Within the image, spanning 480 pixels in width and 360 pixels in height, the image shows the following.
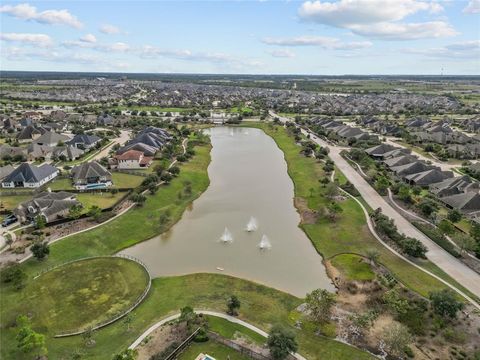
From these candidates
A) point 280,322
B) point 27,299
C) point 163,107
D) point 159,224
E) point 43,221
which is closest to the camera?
point 280,322

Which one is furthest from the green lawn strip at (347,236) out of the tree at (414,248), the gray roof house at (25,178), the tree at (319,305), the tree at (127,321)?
the gray roof house at (25,178)

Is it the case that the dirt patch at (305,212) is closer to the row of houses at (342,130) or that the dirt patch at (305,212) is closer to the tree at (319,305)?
the tree at (319,305)

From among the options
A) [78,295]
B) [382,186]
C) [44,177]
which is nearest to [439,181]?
[382,186]

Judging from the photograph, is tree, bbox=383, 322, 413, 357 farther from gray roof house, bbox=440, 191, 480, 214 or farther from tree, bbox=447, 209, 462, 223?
gray roof house, bbox=440, 191, 480, 214

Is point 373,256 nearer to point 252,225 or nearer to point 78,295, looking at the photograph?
point 252,225

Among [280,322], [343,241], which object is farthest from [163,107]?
[280,322]

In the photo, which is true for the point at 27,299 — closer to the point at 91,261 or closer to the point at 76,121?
the point at 91,261

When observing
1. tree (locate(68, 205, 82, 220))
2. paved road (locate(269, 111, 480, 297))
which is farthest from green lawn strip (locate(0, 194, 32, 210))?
paved road (locate(269, 111, 480, 297))
